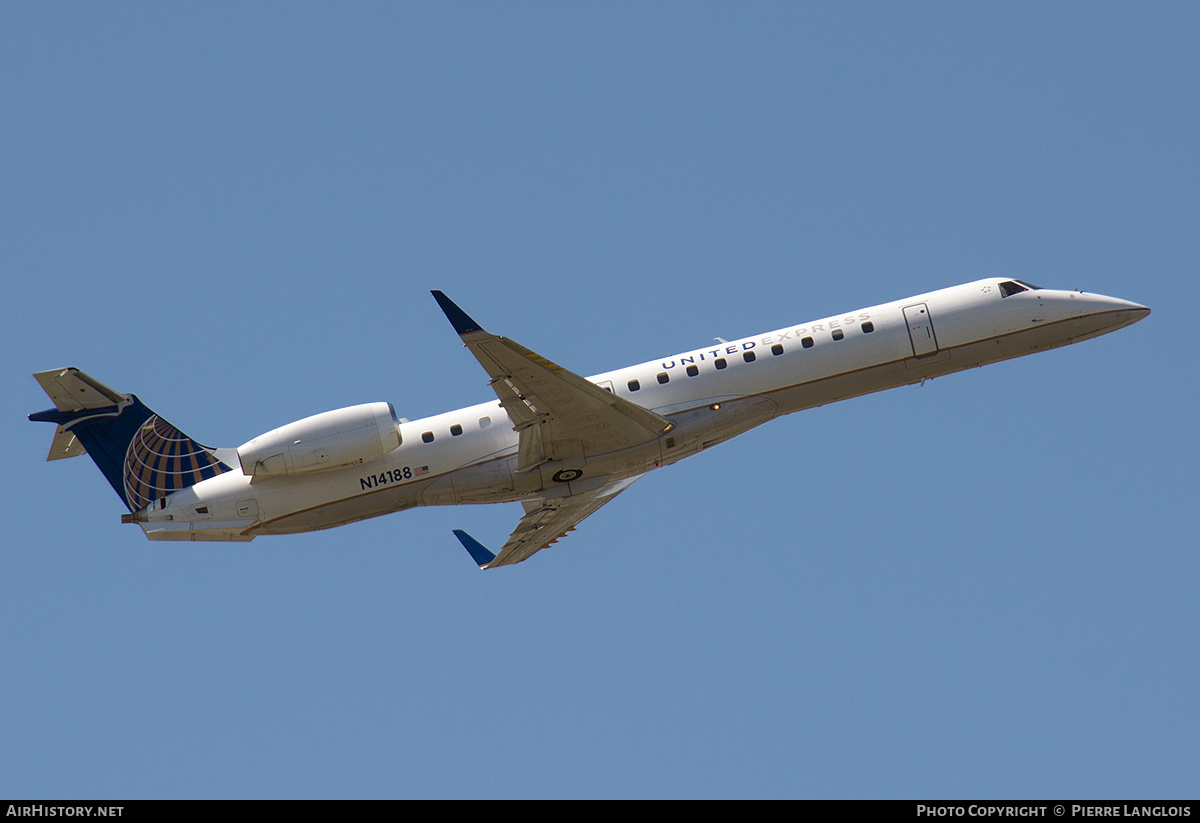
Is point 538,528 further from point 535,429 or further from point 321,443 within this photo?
point 321,443

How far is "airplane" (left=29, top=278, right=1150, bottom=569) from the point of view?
26.6 m

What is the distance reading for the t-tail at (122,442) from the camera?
27703 millimetres

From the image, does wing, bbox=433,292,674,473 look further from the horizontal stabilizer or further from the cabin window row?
the horizontal stabilizer

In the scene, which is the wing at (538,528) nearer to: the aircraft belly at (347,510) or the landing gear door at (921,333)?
the aircraft belly at (347,510)

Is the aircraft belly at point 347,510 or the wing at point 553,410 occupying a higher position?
the wing at point 553,410

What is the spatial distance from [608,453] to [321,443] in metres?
6.34

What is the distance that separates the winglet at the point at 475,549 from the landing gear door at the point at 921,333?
40.1 ft

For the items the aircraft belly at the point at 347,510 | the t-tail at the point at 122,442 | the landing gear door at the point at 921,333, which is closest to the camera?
the aircraft belly at the point at 347,510

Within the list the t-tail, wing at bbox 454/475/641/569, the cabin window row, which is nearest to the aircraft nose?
the cabin window row

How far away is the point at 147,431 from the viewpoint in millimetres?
28250

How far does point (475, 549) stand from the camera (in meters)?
32.2

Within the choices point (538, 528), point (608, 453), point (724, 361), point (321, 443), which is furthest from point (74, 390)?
point (724, 361)

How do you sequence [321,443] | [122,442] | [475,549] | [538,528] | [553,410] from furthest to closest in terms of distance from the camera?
[475,549], [538,528], [122,442], [321,443], [553,410]

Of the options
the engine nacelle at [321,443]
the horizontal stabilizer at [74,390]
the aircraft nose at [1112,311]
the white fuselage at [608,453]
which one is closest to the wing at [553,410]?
the white fuselage at [608,453]
